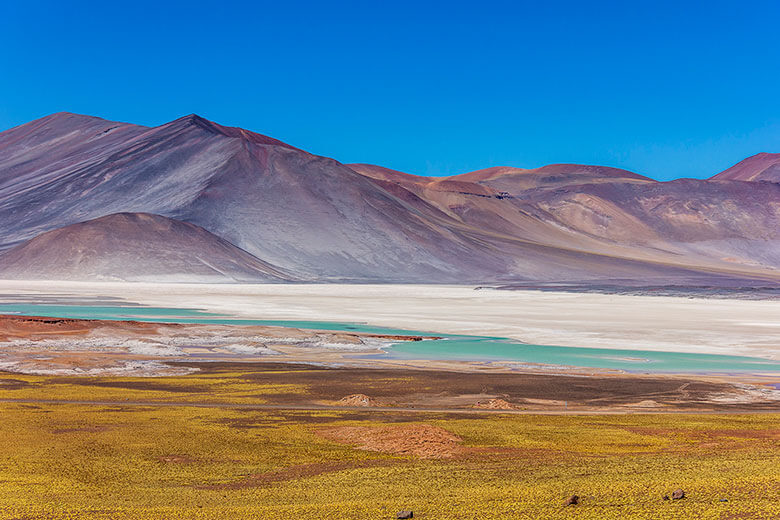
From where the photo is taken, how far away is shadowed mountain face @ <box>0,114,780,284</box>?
12556 cm

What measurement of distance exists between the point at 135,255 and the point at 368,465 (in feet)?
361

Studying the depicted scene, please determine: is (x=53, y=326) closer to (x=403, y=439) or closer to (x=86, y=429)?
(x=86, y=429)

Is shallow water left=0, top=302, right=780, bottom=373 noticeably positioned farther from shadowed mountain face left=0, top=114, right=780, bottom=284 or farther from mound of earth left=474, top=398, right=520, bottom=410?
shadowed mountain face left=0, top=114, right=780, bottom=284

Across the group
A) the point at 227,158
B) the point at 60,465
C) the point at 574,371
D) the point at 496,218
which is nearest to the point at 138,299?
the point at 574,371

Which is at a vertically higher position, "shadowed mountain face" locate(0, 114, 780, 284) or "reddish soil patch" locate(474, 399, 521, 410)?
"shadowed mountain face" locate(0, 114, 780, 284)

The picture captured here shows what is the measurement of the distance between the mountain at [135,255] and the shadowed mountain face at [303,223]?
0.41 meters

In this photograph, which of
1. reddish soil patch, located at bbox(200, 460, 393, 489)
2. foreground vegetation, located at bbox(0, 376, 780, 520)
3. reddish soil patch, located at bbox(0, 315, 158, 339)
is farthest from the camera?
reddish soil patch, located at bbox(0, 315, 158, 339)

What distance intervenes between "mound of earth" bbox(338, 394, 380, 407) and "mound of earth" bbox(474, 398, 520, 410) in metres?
1.91

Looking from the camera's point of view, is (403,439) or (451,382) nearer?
(403,439)

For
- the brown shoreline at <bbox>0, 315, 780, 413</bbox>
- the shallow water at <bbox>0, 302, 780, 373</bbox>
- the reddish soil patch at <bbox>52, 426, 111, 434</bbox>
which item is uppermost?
the shallow water at <bbox>0, 302, 780, 373</bbox>

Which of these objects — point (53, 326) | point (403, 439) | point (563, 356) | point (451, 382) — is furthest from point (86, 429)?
point (53, 326)

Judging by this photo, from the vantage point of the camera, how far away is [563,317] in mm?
47188

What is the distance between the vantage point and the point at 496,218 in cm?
18050

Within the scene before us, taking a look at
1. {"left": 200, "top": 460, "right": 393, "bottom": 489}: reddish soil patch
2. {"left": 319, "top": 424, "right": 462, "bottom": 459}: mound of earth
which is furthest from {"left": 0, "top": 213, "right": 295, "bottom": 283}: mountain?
{"left": 200, "top": 460, "right": 393, "bottom": 489}: reddish soil patch
